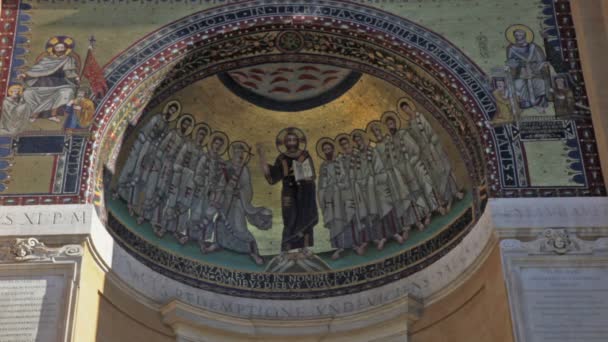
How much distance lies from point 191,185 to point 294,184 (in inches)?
59.3

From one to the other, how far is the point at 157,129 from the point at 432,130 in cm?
372

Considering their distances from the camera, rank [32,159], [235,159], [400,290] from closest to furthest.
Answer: [32,159], [400,290], [235,159]

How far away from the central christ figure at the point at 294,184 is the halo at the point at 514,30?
10.8 feet

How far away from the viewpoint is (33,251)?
12.9 metres

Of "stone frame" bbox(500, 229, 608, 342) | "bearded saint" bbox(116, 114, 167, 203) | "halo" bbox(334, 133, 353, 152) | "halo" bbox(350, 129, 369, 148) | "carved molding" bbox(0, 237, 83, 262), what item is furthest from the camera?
"halo" bbox(334, 133, 353, 152)

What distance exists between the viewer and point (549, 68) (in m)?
14.5

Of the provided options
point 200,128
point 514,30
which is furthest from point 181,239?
point 514,30

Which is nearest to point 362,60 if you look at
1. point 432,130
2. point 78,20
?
point 432,130

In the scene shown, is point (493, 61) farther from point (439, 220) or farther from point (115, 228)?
point (115, 228)

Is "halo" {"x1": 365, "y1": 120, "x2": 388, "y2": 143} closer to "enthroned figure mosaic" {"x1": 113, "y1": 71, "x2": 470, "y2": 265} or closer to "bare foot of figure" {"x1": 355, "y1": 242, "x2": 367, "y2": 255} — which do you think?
"enthroned figure mosaic" {"x1": 113, "y1": 71, "x2": 470, "y2": 265}

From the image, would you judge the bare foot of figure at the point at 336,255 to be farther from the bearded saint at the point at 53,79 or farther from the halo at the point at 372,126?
the bearded saint at the point at 53,79

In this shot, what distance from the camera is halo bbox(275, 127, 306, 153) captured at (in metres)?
16.1

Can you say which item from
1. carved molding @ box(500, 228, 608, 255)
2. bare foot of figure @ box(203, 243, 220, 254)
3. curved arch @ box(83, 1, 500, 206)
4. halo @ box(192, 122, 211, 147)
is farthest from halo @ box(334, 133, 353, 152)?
carved molding @ box(500, 228, 608, 255)

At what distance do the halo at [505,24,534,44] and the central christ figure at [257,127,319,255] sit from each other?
329 cm
